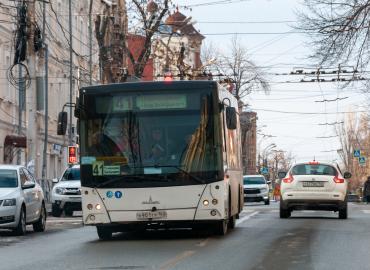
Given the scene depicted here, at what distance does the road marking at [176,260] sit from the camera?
1345 centimetres

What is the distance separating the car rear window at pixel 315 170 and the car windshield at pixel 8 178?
9.10 m

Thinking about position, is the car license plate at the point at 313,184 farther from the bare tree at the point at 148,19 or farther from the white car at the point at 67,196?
the bare tree at the point at 148,19

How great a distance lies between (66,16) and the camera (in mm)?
55438

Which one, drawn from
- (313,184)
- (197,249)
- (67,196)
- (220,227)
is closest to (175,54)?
(67,196)

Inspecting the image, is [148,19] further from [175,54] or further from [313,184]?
[313,184]

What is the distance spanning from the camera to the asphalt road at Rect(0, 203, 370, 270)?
13898 mm

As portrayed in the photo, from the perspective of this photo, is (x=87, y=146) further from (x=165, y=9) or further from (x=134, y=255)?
(x=165, y=9)

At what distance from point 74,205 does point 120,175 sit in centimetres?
1479

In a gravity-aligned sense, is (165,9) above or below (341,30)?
above

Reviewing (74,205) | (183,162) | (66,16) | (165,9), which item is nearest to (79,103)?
(183,162)

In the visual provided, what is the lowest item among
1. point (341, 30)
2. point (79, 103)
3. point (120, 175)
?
point (120, 175)

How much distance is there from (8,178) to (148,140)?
5484 millimetres

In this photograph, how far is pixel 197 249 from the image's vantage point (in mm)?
16359

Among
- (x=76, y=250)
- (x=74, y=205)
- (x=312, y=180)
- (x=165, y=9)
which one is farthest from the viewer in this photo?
(x=165, y=9)
